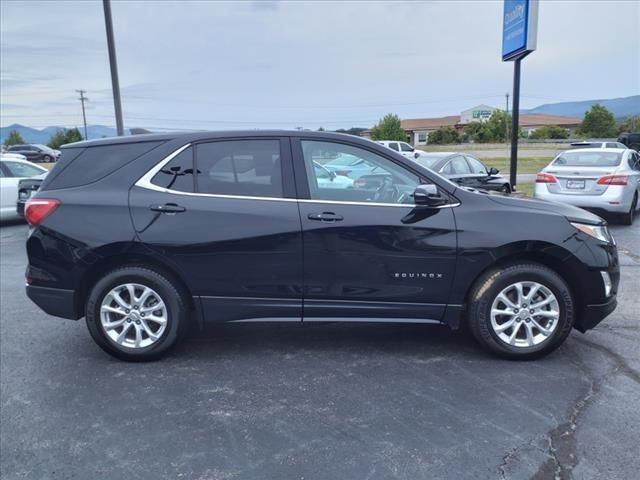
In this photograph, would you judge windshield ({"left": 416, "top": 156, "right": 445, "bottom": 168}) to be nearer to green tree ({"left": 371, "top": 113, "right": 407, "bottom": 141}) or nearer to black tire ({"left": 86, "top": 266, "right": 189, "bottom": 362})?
black tire ({"left": 86, "top": 266, "right": 189, "bottom": 362})

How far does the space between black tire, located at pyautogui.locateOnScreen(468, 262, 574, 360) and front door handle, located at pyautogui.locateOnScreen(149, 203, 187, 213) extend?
2329 millimetres

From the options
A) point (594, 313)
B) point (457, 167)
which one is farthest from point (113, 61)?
point (594, 313)

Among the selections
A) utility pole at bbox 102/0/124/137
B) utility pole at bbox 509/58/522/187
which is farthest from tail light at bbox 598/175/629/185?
utility pole at bbox 102/0/124/137

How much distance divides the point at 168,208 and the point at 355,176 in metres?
1.47

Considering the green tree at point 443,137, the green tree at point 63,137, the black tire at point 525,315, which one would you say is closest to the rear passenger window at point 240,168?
the black tire at point 525,315

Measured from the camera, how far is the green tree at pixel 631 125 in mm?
55100

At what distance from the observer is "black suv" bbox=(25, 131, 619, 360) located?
4.00 m

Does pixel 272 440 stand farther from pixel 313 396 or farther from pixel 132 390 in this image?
pixel 132 390

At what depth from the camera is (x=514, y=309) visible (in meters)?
4.03

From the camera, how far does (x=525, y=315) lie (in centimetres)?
402

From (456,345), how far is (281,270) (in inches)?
64.4

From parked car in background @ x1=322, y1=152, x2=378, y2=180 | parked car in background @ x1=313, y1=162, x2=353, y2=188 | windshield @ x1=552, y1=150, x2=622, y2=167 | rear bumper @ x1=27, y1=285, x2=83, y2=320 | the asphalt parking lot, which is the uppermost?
parked car in background @ x1=322, y1=152, x2=378, y2=180

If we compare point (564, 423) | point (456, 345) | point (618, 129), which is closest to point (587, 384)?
point (564, 423)

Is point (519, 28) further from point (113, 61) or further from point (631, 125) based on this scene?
point (631, 125)
